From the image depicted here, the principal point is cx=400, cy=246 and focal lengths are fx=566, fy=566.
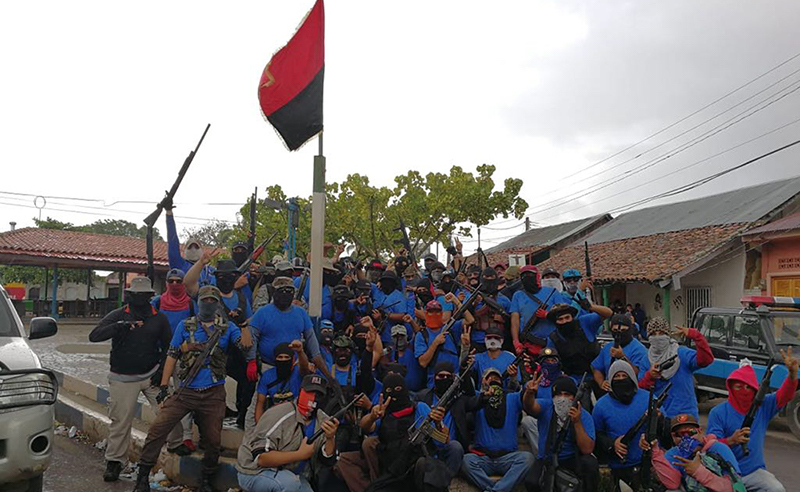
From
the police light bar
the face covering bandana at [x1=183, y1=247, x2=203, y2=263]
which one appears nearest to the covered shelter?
the face covering bandana at [x1=183, y1=247, x2=203, y2=263]

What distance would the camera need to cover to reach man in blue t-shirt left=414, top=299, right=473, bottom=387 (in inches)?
235

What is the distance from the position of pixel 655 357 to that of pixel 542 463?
6.04 ft

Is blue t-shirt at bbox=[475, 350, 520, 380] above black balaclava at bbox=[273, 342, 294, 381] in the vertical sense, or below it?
below

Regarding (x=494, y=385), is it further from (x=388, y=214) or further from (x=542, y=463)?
(x=388, y=214)

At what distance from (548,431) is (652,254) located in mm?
15296

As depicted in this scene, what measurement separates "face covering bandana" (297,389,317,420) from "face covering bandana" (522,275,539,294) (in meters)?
2.99

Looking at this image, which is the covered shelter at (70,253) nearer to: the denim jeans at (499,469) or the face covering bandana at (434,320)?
the face covering bandana at (434,320)

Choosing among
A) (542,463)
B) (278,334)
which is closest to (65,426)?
(278,334)

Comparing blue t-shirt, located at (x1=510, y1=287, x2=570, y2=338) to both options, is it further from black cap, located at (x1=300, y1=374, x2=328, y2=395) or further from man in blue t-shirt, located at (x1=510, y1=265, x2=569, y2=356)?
black cap, located at (x1=300, y1=374, x2=328, y2=395)

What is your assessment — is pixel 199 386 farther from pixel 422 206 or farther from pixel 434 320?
pixel 422 206

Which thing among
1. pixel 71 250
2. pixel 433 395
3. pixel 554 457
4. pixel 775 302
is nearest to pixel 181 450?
pixel 433 395

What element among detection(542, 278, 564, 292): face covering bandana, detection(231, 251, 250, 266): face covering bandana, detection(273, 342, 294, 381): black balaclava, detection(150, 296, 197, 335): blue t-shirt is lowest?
detection(273, 342, 294, 381): black balaclava

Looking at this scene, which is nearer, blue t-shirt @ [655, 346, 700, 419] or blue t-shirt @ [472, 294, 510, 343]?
blue t-shirt @ [655, 346, 700, 419]

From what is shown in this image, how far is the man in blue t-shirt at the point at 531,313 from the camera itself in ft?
20.4
